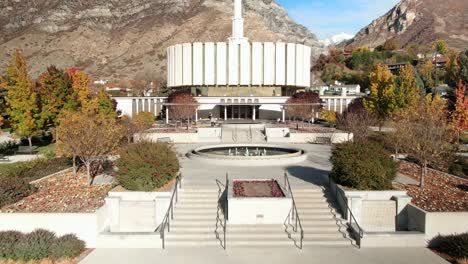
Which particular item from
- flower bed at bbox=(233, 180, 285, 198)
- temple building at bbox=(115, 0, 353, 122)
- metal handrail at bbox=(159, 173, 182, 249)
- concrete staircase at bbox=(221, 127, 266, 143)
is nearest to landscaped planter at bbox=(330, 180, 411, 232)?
flower bed at bbox=(233, 180, 285, 198)

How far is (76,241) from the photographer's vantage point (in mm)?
11305

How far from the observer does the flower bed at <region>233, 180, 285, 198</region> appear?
1346 centimetres

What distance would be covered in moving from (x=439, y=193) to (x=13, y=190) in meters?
15.3

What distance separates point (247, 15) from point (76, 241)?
473 ft

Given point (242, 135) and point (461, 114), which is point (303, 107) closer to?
point (242, 135)

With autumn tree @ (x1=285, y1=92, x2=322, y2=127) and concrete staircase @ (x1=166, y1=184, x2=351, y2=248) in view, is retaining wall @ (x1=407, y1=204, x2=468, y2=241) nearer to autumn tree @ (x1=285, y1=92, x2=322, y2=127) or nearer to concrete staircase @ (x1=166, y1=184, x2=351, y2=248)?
concrete staircase @ (x1=166, y1=184, x2=351, y2=248)

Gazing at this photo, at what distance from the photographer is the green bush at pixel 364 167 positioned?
529 inches

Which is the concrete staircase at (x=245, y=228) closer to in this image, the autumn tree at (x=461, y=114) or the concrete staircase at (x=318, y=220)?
the concrete staircase at (x=318, y=220)

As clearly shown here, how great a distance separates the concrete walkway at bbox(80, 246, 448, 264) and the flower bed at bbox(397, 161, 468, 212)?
8.20 ft

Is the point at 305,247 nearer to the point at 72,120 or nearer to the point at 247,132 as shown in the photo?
the point at 72,120

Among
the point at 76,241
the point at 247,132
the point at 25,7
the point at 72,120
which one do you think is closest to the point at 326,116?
the point at 247,132

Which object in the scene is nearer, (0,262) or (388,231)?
(0,262)

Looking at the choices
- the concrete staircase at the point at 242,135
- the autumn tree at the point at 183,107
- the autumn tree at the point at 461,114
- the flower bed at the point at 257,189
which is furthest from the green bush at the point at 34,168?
the autumn tree at the point at 461,114

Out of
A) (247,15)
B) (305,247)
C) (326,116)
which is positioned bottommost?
(305,247)
